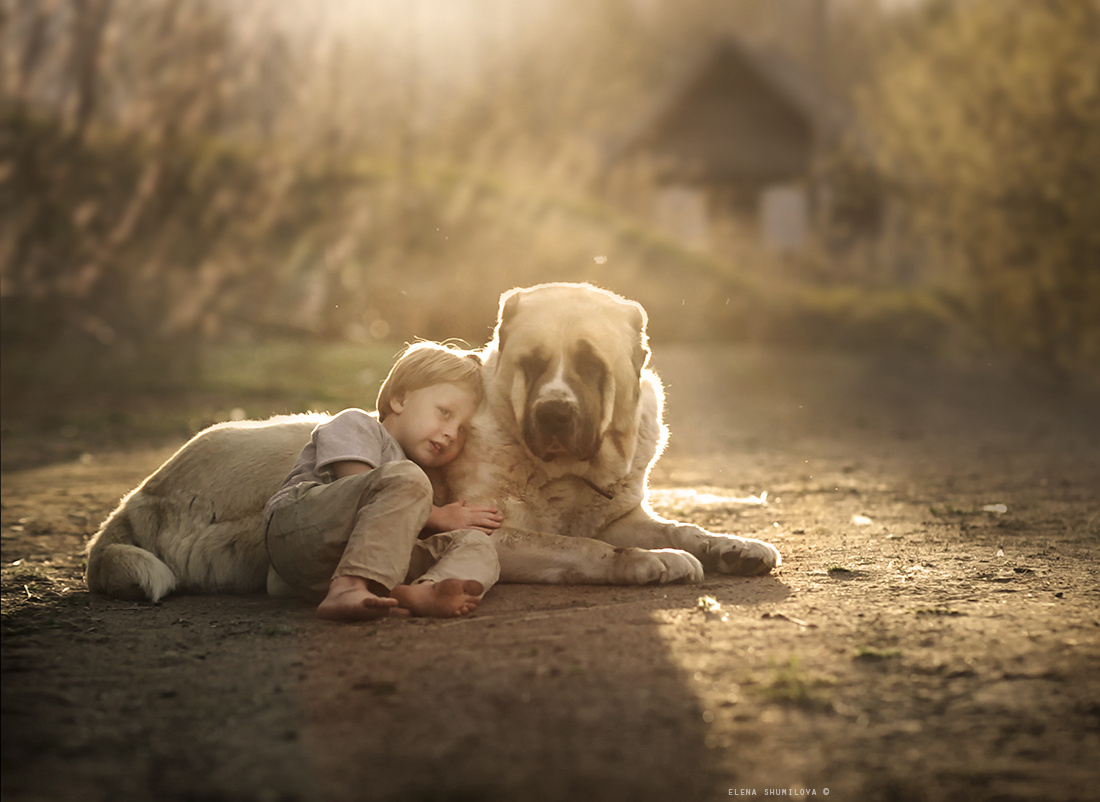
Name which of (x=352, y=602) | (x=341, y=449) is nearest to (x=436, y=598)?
(x=352, y=602)

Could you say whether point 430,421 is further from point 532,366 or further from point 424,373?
point 532,366

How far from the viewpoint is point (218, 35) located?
1931 centimetres

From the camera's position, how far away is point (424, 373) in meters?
3.85

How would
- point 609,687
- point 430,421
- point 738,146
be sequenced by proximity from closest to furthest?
point 609,687 → point 430,421 → point 738,146

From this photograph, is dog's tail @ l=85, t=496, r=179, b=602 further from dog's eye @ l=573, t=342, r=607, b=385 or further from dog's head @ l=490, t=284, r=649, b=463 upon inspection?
dog's eye @ l=573, t=342, r=607, b=385

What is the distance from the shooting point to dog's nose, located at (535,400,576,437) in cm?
360

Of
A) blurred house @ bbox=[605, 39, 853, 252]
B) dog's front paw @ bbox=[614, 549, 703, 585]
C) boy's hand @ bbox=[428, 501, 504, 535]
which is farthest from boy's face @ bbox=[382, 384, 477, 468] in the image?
blurred house @ bbox=[605, 39, 853, 252]

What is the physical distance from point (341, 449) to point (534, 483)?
776 millimetres

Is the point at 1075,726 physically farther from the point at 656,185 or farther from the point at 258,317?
the point at 656,185

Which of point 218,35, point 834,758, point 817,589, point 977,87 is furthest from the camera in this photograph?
point 218,35

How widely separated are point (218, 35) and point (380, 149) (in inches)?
144

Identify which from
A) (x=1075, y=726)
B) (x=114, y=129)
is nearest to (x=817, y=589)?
(x=1075, y=726)

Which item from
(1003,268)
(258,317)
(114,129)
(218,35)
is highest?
(218,35)

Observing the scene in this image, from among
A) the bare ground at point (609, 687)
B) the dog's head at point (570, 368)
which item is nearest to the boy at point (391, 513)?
the bare ground at point (609, 687)
